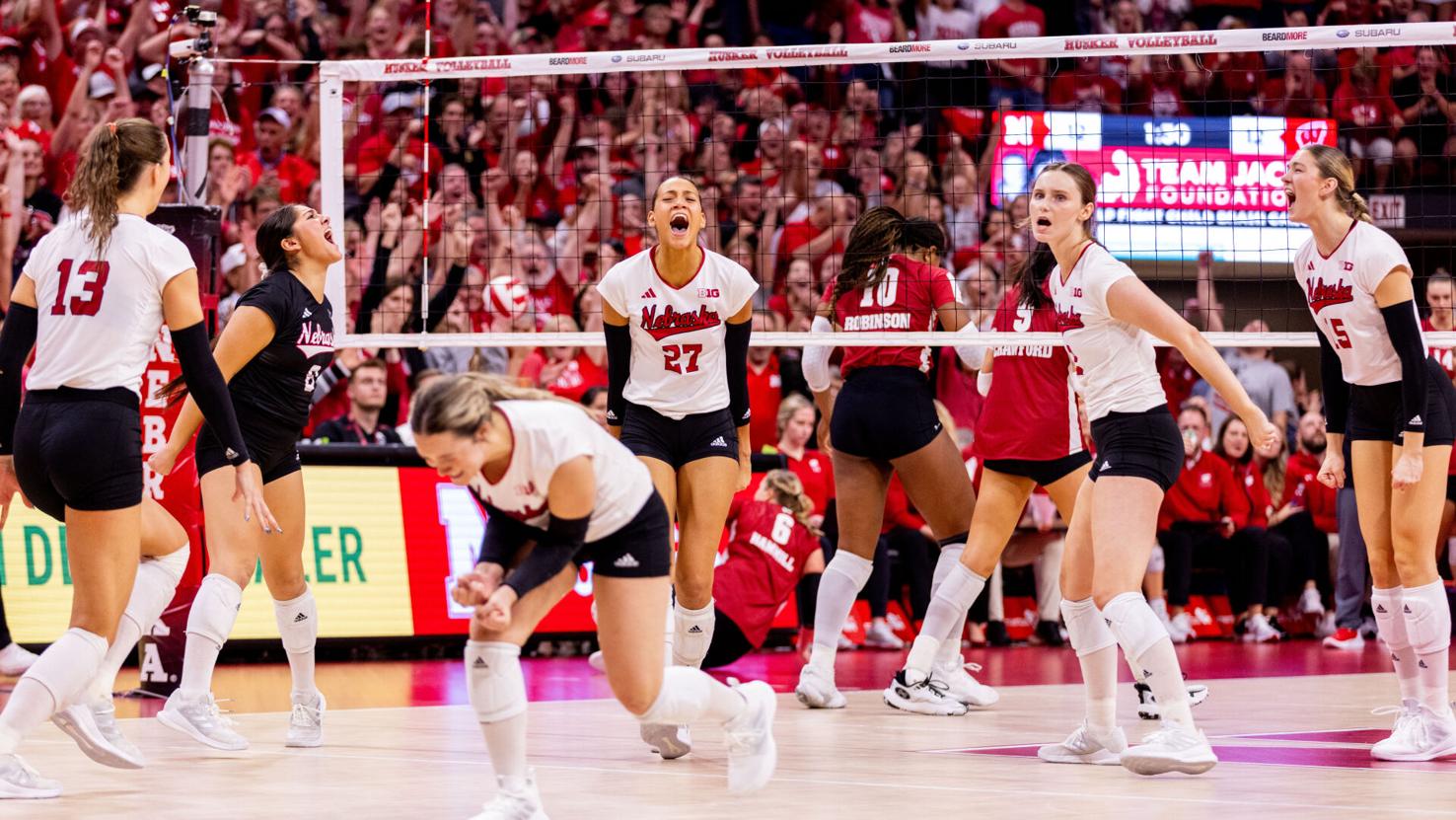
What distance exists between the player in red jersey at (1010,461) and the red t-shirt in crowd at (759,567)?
4.07 ft

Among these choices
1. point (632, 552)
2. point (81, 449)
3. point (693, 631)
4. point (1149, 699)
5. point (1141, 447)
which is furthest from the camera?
point (1149, 699)

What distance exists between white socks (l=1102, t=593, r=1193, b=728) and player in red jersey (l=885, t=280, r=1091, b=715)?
208 cm

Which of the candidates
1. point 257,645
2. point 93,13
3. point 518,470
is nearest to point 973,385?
point 257,645

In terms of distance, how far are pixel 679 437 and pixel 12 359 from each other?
2365 mm

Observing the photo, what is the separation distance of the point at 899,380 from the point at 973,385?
5.00 metres

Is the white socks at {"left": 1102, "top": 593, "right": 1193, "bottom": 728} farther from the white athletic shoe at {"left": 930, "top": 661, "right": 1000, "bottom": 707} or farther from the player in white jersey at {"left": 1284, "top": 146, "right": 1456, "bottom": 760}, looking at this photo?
the white athletic shoe at {"left": 930, "top": 661, "right": 1000, "bottom": 707}

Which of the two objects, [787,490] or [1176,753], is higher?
[787,490]

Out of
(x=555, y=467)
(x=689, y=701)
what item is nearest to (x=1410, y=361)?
(x=689, y=701)

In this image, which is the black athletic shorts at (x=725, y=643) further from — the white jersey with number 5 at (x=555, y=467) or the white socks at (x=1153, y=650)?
the white jersey with number 5 at (x=555, y=467)

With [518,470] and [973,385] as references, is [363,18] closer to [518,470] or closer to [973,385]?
[973,385]

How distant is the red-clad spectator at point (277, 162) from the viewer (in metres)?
13.4

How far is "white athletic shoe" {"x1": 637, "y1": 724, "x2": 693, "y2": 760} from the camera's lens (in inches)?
245

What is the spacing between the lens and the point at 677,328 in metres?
6.78

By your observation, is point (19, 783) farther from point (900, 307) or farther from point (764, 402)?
point (764, 402)
